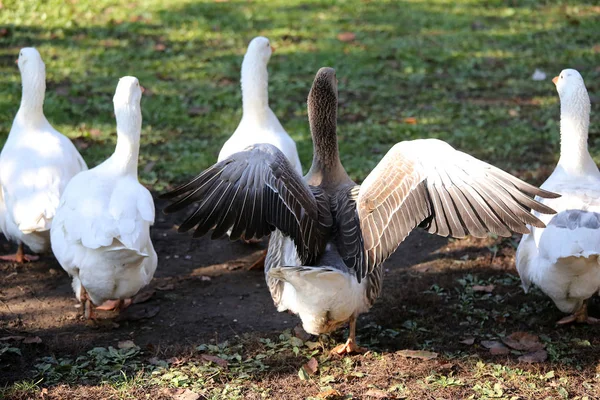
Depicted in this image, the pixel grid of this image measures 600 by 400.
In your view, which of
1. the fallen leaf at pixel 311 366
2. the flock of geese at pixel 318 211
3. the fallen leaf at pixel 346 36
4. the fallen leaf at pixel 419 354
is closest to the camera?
the flock of geese at pixel 318 211

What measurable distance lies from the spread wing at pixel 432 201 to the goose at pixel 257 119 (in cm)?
191

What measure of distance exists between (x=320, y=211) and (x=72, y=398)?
1.73m

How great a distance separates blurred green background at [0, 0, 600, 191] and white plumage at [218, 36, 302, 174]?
3.77ft

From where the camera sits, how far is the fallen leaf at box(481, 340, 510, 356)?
4777 millimetres

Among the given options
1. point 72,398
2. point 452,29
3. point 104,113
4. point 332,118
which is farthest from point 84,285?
point 452,29

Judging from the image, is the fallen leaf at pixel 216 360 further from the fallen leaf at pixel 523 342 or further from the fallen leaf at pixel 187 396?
the fallen leaf at pixel 523 342

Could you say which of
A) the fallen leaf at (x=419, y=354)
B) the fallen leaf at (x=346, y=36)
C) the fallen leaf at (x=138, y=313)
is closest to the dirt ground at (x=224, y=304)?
the fallen leaf at (x=138, y=313)

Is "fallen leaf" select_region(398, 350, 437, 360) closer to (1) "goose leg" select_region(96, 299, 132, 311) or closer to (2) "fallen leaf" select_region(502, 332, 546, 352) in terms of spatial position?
(2) "fallen leaf" select_region(502, 332, 546, 352)

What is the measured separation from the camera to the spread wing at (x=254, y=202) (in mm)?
4203

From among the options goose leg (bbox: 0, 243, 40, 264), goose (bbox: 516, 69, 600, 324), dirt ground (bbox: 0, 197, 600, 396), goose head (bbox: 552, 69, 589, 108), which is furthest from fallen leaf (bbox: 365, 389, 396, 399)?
goose leg (bbox: 0, 243, 40, 264)

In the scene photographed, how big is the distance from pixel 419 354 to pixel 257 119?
2.62 m

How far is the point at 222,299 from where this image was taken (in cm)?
560

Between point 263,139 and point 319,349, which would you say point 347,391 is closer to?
point 319,349

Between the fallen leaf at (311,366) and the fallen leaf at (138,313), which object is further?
the fallen leaf at (138,313)
